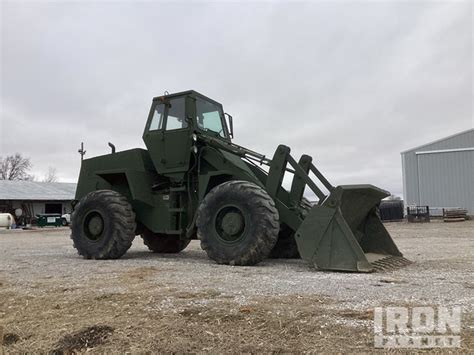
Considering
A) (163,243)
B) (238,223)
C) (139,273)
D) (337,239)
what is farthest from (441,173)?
(139,273)

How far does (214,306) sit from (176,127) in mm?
5515

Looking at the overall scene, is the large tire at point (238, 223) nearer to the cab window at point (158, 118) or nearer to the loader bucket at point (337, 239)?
the loader bucket at point (337, 239)

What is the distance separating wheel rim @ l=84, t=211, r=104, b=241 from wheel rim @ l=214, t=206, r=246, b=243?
290cm

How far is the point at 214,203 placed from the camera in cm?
788

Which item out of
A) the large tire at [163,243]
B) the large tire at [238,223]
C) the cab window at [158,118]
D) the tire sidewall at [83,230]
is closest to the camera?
the large tire at [238,223]

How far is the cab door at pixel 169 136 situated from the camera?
30.0 ft

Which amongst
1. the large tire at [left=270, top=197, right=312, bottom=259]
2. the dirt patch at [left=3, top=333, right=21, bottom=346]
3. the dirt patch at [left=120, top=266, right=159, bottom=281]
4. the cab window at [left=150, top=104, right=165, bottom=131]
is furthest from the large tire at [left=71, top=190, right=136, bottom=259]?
the dirt patch at [left=3, top=333, right=21, bottom=346]

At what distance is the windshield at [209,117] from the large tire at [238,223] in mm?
2059

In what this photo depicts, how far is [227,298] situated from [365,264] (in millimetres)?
2584

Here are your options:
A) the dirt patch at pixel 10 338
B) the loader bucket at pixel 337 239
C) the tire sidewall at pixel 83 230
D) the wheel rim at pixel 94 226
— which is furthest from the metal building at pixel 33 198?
the dirt patch at pixel 10 338

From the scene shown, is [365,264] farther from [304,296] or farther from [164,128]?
[164,128]

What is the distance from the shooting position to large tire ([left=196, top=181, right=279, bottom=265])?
7305 millimetres

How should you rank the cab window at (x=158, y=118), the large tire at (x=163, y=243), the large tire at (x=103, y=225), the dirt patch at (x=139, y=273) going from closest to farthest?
1. the dirt patch at (x=139, y=273)
2. the large tire at (x=103, y=225)
3. the cab window at (x=158, y=118)
4. the large tire at (x=163, y=243)

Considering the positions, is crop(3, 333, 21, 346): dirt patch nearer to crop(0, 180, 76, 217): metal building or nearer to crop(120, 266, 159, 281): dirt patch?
crop(120, 266, 159, 281): dirt patch
